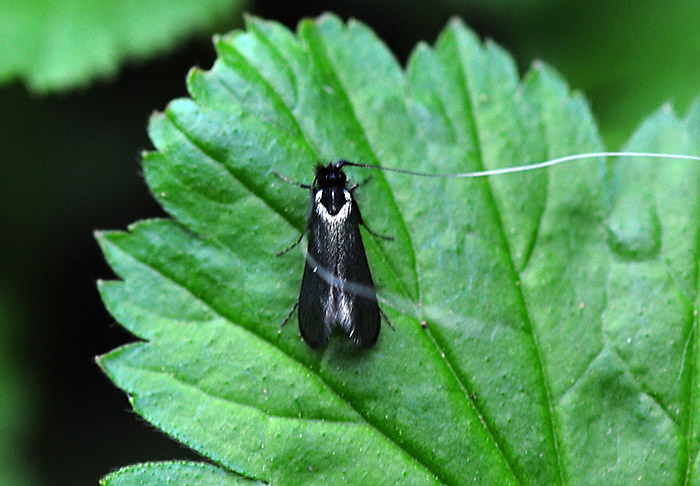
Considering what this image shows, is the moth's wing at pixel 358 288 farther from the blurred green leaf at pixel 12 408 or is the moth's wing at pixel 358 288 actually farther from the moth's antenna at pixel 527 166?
the blurred green leaf at pixel 12 408

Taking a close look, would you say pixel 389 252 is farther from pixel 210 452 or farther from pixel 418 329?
pixel 210 452

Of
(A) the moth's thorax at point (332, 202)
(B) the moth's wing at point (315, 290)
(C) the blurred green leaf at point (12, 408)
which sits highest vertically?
(A) the moth's thorax at point (332, 202)

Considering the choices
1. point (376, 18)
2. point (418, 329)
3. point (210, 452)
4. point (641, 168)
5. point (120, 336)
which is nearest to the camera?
point (210, 452)

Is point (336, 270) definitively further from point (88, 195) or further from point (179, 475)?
point (88, 195)

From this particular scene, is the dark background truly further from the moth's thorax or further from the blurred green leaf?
the moth's thorax

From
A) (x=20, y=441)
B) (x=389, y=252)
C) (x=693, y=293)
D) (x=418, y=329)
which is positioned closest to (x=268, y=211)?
(x=389, y=252)

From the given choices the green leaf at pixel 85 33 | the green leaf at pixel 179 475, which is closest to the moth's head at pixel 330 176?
the green leaf at pixel 179 475
